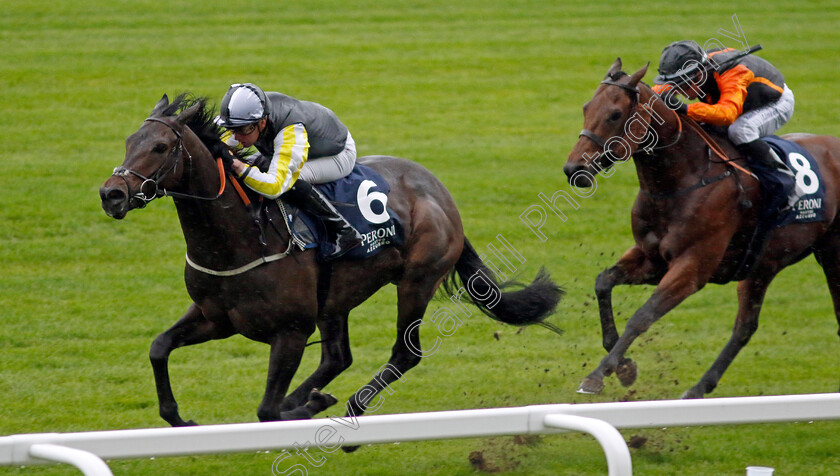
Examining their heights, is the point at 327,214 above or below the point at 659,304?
above

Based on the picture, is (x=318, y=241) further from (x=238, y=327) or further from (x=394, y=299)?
(x=394, y=299)

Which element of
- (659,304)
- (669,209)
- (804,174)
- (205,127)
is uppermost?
(205,127)

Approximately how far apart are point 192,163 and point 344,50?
1017cm

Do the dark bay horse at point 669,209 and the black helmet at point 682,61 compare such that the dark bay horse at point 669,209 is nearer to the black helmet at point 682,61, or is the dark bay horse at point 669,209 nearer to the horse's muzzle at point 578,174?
the horse's muzzle at point 578,174

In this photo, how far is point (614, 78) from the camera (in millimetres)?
4992

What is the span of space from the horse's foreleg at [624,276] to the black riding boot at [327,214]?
1440 mm

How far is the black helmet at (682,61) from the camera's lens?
17.1 ft

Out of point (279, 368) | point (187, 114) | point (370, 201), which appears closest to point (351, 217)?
point (370, 201)

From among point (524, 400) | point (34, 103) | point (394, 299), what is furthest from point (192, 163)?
point (34, 103)

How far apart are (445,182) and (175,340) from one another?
5920 millimetres

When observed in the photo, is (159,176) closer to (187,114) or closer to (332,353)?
(187,114)

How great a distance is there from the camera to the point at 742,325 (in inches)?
232

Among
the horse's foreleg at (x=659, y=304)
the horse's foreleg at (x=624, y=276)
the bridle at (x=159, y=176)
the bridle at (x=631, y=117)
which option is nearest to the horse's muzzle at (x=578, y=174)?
the bridle at (x=631, y=117)

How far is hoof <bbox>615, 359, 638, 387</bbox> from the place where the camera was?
5020mm
